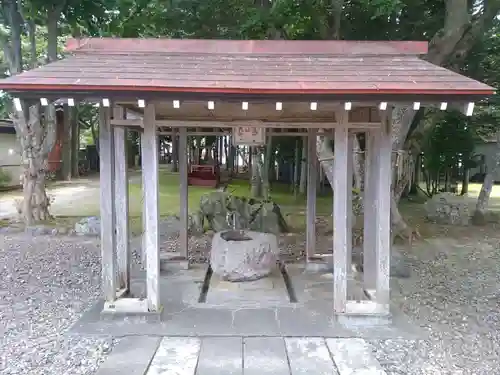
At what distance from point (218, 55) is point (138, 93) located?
4.63ft

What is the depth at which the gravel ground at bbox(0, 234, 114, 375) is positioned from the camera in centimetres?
407

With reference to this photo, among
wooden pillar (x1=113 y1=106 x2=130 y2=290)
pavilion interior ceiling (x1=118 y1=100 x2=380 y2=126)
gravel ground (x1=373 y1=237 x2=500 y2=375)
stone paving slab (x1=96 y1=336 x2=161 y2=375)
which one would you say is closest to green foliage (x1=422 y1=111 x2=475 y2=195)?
gravel ground (x1=373 y1=237 x2=500 y2=375)

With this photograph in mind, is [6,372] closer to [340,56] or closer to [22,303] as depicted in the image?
[22,303]

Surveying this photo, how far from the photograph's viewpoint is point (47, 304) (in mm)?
5629

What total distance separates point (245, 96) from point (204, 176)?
16.1 metres

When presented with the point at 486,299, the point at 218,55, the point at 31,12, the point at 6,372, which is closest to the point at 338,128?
the point at 218,55

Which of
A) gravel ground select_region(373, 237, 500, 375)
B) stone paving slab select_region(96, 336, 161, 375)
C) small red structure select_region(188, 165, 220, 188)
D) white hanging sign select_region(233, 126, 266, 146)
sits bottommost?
gravel ground select_region(373, 237, 500, 375)

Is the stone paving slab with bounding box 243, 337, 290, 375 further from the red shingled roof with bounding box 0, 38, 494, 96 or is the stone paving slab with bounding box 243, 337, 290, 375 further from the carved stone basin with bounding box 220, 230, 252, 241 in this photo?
the red shingled roof with bounding box 0, 38, 494, 96

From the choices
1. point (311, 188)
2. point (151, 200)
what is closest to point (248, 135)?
point (151, 200)

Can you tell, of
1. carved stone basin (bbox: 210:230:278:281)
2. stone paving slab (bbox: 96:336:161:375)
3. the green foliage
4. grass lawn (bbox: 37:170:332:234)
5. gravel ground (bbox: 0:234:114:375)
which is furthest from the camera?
the green foliage

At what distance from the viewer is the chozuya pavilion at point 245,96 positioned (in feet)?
13.6

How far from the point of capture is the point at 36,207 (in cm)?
1103

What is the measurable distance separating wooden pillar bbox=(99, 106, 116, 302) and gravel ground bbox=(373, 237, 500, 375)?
9.23 feet

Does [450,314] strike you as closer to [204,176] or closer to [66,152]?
[204,176]
